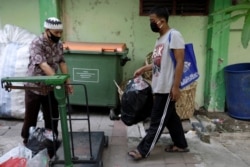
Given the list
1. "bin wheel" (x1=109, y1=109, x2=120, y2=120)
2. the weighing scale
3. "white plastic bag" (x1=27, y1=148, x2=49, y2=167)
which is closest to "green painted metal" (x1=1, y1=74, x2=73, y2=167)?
the weighing scale

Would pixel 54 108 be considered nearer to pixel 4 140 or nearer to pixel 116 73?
pixel 4 140

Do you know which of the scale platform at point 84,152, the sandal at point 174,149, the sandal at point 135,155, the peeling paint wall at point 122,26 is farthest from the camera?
the peeling paint wall at point 122,26

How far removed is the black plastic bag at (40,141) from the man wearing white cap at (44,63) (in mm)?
111

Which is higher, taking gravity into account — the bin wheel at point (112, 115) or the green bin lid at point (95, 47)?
the green bin lid at point (95, 47)

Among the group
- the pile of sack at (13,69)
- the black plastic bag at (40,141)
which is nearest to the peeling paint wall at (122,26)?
the pile of sack at (13,69)

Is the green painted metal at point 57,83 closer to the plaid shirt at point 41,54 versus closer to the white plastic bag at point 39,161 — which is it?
the white plastic bag at point 39,161

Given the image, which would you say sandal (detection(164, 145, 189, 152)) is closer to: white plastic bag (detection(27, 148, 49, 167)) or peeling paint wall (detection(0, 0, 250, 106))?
white plastic bag (detection(27, 148, 49, 167))

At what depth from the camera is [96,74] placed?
5.00 metres

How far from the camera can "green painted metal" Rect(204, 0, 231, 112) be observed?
5059 millimetres

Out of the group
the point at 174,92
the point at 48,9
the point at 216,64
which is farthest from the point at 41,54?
the point at 216,64

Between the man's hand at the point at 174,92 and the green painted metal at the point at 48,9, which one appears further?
the green painted metal at the point at 48,9

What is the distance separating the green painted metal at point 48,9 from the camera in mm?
5107

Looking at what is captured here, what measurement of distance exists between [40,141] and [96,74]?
5.97ft

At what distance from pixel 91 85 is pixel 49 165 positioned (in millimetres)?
2092
